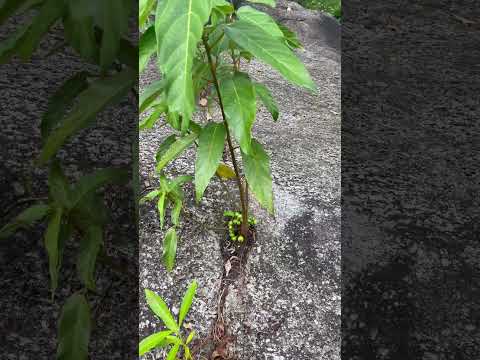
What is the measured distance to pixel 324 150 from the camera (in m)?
1.79

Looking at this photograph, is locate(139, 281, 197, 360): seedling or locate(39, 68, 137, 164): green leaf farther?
locate(139, 281, 197, 360): seedling

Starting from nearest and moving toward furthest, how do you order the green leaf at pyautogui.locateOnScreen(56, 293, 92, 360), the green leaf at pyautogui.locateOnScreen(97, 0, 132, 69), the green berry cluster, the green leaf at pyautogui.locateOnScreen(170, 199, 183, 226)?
the green leaf at pyautogui.locateOnScreen(97, 0, 132, 69) < the green leaf at pyautogui.locateOnScreen(56, 293, 92, 360) < the green leaf at pyautogui.locateOnScreen(170, 199, 183, 226) < the green berry cluster

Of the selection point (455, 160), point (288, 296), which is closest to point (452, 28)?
point (455, 160)

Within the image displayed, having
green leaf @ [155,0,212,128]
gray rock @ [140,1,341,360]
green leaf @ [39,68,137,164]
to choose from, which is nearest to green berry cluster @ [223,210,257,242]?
gray rock @ [140,1,341,360]

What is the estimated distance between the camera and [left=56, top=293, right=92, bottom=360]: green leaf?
597 mm

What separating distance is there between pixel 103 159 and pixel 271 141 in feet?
2.13

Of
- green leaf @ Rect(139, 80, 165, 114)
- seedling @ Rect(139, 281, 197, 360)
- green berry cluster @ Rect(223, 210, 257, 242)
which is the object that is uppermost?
green leaf @ Rect(139, 80, 165, 114)

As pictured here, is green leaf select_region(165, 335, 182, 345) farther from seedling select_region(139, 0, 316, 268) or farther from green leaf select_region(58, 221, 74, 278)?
green leaf select_region(58, 221, 74, 278)

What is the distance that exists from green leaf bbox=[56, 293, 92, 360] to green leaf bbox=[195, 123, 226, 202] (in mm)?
411

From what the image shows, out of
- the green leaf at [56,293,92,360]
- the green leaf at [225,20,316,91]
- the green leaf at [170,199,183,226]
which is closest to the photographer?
the green leaf at [56,293,92,360]

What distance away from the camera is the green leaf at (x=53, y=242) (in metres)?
0.60

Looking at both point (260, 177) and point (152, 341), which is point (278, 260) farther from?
point (152, 341)

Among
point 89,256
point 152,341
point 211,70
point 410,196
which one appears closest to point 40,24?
point 89,256

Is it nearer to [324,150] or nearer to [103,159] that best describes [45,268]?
[103,159]
